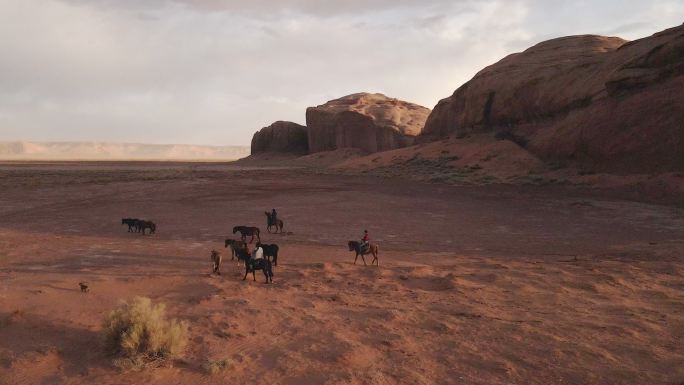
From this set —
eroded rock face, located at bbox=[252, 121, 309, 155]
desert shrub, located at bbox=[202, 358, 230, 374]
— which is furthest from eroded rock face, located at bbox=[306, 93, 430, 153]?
desert shrub, located at bbox=[202, 358, 230, 374]

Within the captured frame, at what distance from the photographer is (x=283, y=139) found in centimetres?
9319

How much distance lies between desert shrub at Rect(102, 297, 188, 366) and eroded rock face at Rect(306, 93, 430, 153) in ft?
220

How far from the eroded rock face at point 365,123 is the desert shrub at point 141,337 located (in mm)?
66934

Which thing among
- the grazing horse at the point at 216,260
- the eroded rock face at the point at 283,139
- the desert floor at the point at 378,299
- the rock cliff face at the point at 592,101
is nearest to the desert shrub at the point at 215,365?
the desert floor at the point at 378,299

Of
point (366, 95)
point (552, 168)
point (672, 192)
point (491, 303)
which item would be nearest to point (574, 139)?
point (552, 168)

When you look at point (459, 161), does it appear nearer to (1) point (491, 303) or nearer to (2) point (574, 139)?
(2) point (574, 139)

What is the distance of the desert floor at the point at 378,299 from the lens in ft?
22.9

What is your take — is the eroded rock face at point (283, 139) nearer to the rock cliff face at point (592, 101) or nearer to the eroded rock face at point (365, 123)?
the eroded rock face at point (365, 123)

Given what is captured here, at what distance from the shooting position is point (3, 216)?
75.0 ft

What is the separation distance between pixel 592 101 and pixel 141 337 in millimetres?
36098

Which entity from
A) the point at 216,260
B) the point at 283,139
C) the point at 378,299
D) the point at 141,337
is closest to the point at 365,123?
the point at 283,139

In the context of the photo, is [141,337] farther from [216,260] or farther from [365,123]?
[365,123]

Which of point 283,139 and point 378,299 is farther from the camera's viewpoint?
point 283,139

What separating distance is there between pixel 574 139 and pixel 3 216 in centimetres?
3658
